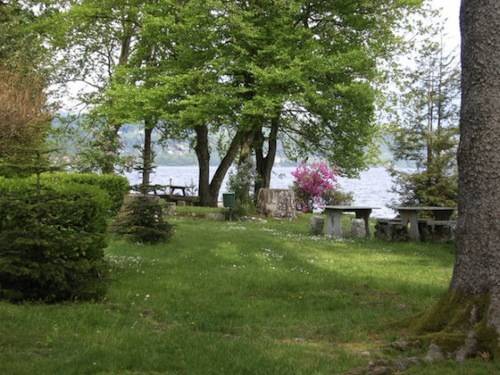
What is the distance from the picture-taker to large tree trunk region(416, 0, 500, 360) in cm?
609

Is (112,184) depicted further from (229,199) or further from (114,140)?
(114,140)

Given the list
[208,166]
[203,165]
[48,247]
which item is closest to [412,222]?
[48,247]

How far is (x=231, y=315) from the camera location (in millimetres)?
7867

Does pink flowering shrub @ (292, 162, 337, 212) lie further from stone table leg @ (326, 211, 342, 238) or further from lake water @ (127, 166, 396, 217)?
stone table leg @ (326, 211, 342, 238)

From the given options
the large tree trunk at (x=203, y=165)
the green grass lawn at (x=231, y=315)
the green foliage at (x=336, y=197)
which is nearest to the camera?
the green grass lawn at (x=231, y=315)

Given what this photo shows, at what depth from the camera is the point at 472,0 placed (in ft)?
21.0

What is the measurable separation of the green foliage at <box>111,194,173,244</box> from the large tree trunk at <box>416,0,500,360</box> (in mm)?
8797

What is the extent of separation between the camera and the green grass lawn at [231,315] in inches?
220

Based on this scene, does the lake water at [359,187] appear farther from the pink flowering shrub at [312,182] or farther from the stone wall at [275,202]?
the stone wall at [275,202]

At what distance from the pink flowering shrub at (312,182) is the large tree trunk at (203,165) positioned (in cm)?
460

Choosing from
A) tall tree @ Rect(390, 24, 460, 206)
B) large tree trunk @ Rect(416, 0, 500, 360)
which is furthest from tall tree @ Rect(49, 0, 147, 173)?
large tree trunk @ Rect(416, 0, 500, 360)

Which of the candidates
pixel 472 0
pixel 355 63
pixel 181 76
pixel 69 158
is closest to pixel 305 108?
pixel 355 63

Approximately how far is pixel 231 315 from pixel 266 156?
2150cm

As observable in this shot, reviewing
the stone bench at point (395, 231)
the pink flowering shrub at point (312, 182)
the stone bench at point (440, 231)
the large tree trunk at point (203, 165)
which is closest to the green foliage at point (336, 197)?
the pink flowering shrub at point (312, 182)
